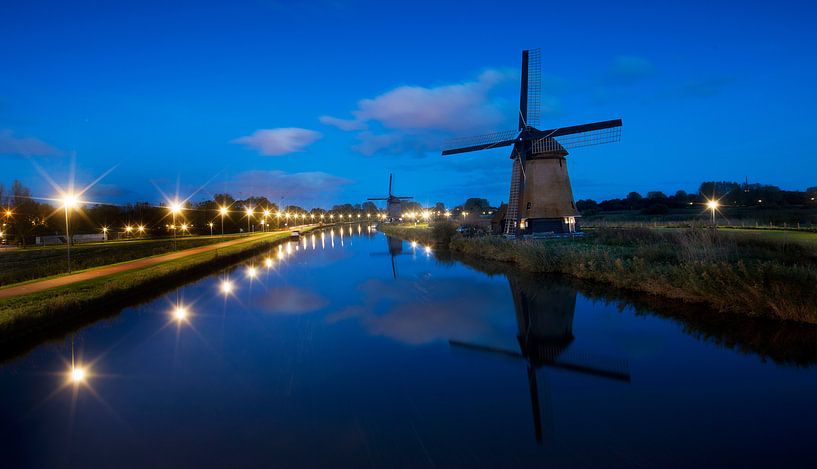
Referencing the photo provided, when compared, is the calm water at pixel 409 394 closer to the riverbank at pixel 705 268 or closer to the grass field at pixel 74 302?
the grass field at pixel 74 302

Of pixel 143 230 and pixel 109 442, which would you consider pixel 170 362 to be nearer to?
pixel 109 442

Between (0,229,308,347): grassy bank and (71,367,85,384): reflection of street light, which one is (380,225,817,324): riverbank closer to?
(71,367,85,384): reflection of street light

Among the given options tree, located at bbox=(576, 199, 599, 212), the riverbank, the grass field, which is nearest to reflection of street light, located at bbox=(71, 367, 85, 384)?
the grass field

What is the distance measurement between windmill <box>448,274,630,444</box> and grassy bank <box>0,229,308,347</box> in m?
11.6

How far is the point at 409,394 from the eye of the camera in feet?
24.6

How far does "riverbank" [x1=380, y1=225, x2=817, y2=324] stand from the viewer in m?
10.3

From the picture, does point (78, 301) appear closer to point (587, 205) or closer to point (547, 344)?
point (547, 344)

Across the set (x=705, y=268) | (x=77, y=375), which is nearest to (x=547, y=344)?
(x=705, y=268)

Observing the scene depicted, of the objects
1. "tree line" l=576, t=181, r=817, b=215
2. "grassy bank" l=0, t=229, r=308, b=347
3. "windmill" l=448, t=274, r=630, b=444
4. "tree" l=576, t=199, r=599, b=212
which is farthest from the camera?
"tree" l=576, t=199, r=599, b=212

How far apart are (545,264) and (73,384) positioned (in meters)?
19.4

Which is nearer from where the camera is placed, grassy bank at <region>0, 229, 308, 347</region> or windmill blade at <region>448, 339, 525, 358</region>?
windmill blade at <region>448, 339, 525, 358</region>

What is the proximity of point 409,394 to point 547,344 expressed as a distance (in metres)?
4.79

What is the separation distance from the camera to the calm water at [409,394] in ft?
18.1

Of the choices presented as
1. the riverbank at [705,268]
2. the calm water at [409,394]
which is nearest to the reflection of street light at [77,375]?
the calm water at [409,394]
